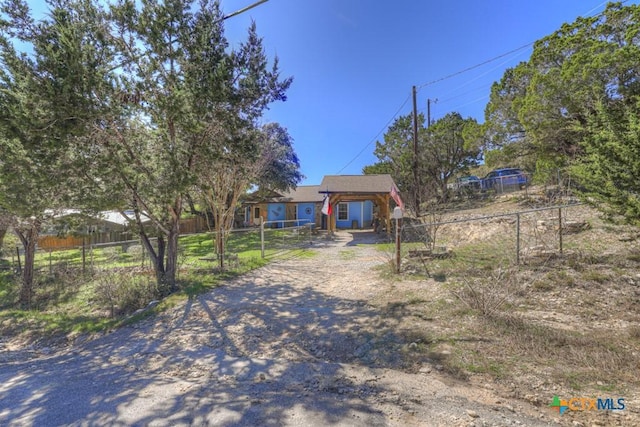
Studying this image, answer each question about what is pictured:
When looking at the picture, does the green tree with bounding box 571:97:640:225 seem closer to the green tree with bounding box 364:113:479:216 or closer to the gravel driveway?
the gravel driveway

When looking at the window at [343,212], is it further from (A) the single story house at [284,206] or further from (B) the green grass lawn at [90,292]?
(B) the green grass lawn at [90,292]

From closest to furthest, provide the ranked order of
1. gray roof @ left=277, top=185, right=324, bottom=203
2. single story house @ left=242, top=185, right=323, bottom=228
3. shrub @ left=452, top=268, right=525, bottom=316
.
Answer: shrub @ left=452, top=268, right=525, bottom=316 → single story house @ left=242, top=185, right=323, bottom=228 → gray roof @ left=277, top=185, right=324, bottom=203

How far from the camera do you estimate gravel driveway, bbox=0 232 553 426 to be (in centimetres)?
237

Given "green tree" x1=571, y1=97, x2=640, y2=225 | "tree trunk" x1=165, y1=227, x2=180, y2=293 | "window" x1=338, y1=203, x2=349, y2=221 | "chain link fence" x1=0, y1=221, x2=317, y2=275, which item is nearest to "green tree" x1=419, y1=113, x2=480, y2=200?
"window" x1=338, y1=203, x2=349, y2=221

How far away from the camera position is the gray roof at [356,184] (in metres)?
18.1

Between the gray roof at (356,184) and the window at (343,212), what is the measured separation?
346cm

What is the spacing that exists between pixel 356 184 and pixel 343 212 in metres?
4.92

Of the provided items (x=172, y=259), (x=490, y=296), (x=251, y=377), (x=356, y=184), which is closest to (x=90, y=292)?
(x=172, y=259)

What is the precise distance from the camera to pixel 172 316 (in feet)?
18.5

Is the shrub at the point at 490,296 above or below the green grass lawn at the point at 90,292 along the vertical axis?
above

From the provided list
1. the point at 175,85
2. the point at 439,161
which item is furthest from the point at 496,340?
the point at 439,161

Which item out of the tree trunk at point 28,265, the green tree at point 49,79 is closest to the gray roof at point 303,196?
the tree trunk at point 28,265

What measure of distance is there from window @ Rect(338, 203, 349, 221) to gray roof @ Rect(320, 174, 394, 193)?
136 inches

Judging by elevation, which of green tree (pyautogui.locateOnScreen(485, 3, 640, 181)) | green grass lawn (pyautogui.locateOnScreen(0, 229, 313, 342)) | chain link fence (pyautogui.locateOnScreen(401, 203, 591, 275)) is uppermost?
green tree (pyautogui.locateOnScreen(485, 3, 640, 181))
